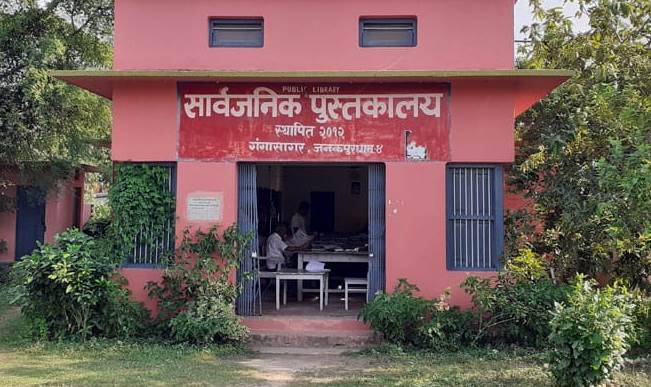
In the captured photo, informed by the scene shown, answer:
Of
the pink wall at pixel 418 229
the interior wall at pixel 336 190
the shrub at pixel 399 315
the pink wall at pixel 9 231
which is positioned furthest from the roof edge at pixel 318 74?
the pink wall at pixel 9 231

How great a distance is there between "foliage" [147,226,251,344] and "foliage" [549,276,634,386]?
3963 mm

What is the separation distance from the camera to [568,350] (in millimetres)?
5852

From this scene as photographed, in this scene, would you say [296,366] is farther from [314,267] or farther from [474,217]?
[474,217]

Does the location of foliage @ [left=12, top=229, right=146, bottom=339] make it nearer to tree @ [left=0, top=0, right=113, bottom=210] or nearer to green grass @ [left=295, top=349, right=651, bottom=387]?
green grass @ [left=295, top=349, right=651, bottom=387]

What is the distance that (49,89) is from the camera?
12539 millimetres

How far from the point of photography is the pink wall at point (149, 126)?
29.1 ft

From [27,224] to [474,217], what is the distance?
11.6 metres

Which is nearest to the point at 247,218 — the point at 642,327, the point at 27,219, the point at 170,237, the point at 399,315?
the point at 170,237

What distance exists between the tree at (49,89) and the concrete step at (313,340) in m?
6.52

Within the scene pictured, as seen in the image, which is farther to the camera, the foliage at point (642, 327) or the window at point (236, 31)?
the window at point (236, 31)

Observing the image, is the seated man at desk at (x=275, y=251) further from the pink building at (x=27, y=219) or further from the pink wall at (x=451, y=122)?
the pink building at (x=27, y=219)

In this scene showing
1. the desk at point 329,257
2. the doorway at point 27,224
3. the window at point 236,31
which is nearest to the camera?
the window at point 236,31

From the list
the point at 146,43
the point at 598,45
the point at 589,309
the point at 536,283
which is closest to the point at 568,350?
the point at 589,309

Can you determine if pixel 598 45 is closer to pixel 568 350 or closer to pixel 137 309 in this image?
pixel 568 350
